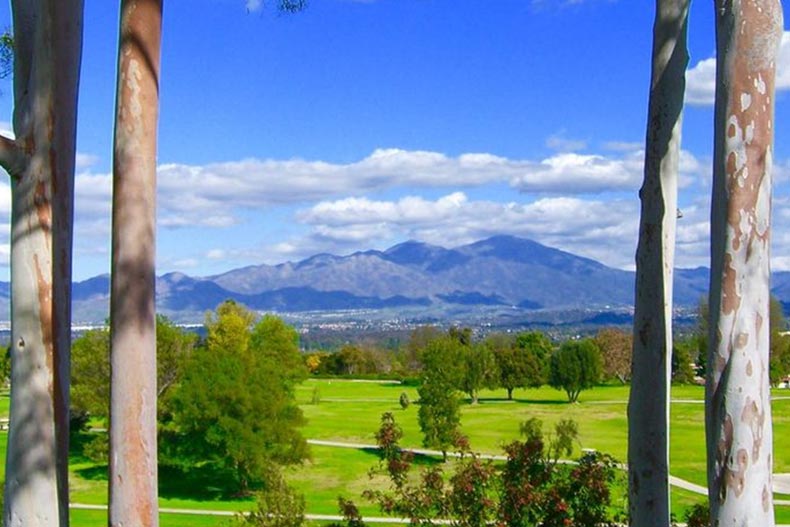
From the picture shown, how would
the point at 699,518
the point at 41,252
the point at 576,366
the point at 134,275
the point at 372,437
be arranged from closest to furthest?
the point at 134,275 → the point at 41,252 → the point at 699,518 → the point at 372,437 → the point at 576,366

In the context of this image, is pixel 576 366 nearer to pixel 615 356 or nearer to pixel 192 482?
pixel 615 356

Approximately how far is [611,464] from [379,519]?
21577 mm

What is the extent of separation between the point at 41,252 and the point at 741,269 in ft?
11.5

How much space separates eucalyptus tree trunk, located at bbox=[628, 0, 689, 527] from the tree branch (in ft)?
11.1

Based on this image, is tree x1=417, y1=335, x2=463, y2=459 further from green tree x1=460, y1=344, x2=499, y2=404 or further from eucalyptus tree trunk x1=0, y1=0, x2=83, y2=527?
eucalyptus tree trunk x1=0, y1=0, x2=83, y2=527

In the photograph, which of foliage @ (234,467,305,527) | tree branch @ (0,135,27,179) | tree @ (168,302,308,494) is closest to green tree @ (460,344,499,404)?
tree @ (168,302,308,494)

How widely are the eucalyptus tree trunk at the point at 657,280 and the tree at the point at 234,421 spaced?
34098mm

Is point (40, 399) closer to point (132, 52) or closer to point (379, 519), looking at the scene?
point (132, 52)

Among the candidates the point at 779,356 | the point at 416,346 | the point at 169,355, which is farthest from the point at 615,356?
the point at 169,355

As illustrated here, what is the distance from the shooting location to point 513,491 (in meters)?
7.35

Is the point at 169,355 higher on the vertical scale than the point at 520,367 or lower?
higher

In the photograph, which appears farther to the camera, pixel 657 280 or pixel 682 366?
pixel 682 366

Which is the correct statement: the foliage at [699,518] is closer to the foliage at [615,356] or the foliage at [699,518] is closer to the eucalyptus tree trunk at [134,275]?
the eucalyptus tree trunk at [134,275]

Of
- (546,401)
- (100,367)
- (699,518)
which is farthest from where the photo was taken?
(546,401)
